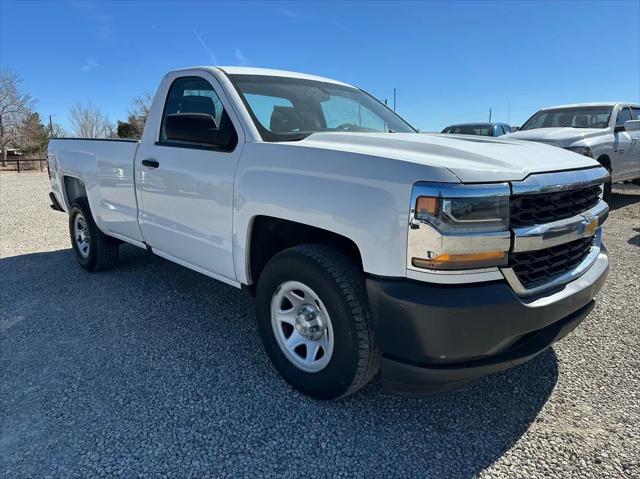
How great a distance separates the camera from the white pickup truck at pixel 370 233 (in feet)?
6.75

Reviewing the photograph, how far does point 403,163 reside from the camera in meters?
2.13

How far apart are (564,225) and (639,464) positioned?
1.17 meters

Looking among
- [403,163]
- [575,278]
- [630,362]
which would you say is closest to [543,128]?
[630,362]

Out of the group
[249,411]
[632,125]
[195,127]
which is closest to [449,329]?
[249,411]

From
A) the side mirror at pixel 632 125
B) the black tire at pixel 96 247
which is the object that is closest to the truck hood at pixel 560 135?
the side mirror at pixel 632 125

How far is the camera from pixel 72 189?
5621mm

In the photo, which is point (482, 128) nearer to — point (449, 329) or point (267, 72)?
point (267, 72)

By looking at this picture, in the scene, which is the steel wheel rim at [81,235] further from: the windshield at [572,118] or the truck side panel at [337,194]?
the windshield at [572,118]

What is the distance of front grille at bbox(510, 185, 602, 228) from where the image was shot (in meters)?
2.14

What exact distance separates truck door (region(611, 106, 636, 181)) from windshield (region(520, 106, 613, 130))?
285mm

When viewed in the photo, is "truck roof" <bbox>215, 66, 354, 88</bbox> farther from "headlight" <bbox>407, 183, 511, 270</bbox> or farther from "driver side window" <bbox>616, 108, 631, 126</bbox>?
"driver side window" <bbox>616, 108, 631, 126</bbox>

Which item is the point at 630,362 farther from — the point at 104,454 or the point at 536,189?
the point at 104,454

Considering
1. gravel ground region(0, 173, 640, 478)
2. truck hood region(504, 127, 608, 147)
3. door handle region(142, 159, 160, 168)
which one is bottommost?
gravel ground region(0, 173, 640, 478)

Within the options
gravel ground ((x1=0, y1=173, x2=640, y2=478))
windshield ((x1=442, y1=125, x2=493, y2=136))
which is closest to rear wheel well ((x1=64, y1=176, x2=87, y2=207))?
gravel ground ((x1=0, y1=173, x2=640, y2=478))
